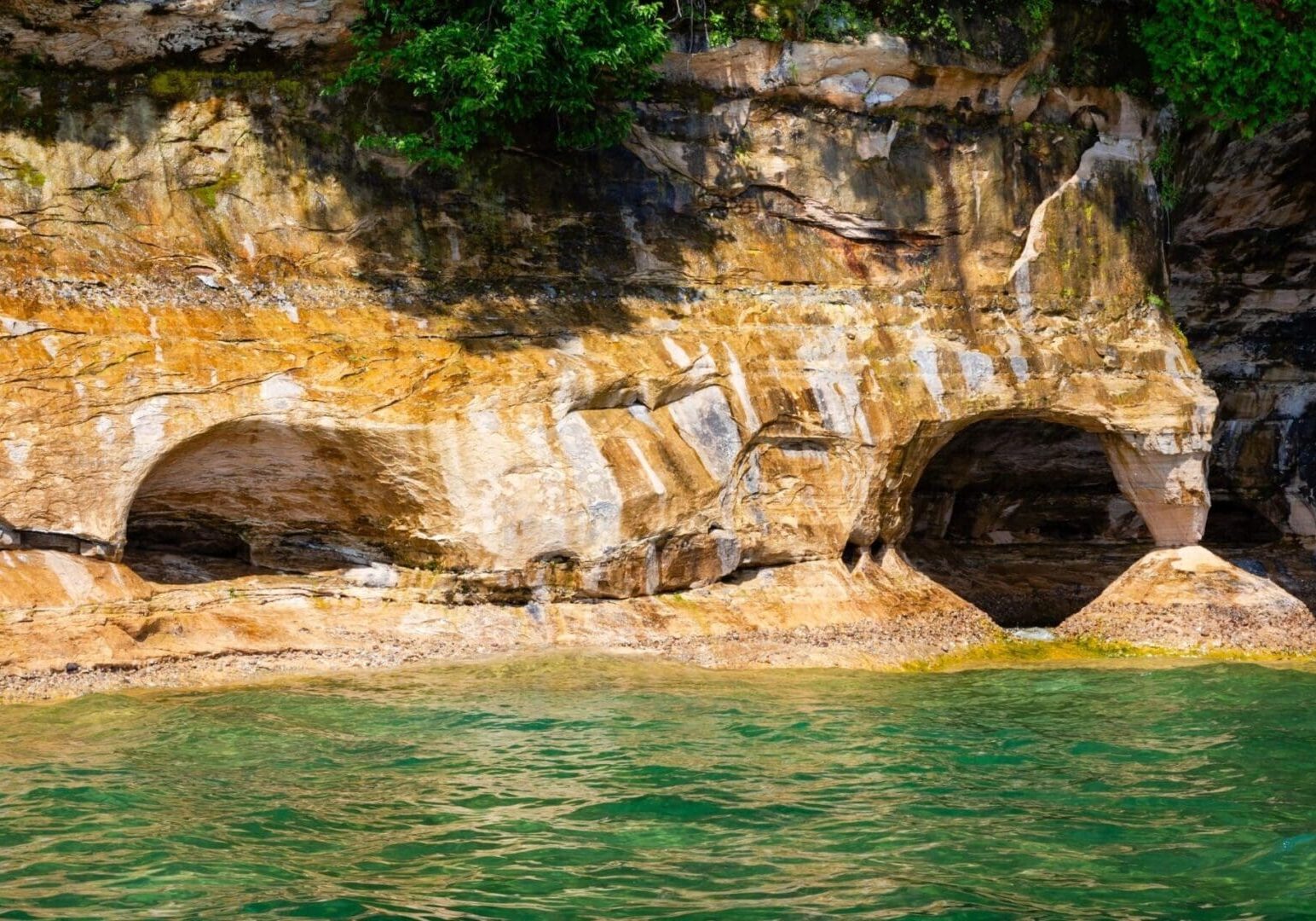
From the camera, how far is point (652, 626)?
49.1 ft

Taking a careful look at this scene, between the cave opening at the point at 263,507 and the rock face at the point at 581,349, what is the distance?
0.04 metres

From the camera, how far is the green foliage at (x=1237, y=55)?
1736 centimetres

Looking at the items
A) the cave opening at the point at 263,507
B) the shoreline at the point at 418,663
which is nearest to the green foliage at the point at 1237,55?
the shoreline at the point at 418,663

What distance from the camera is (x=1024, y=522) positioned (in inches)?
896

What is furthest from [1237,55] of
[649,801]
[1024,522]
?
[649,801]

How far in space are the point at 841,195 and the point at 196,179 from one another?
25.3ft

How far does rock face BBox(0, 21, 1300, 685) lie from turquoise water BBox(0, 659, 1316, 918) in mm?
1764

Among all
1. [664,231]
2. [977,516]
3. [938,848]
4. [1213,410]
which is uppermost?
[664,231]

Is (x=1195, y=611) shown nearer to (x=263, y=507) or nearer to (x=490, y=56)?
(x=490, y=56)

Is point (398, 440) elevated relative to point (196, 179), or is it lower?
lower

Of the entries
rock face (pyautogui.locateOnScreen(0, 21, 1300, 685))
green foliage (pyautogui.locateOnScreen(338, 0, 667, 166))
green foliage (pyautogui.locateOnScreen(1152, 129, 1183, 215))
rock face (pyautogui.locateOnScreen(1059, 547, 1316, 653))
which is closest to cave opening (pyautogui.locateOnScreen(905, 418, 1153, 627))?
rock face (pyautogui.locateOnScreen(1059, 547, 1316, 653))

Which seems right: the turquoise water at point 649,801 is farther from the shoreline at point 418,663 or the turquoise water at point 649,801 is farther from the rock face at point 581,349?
the rock face at point 581,349

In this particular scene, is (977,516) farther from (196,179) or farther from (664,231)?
(196,179)

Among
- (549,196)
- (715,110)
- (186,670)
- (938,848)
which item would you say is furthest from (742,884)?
(715,110)
